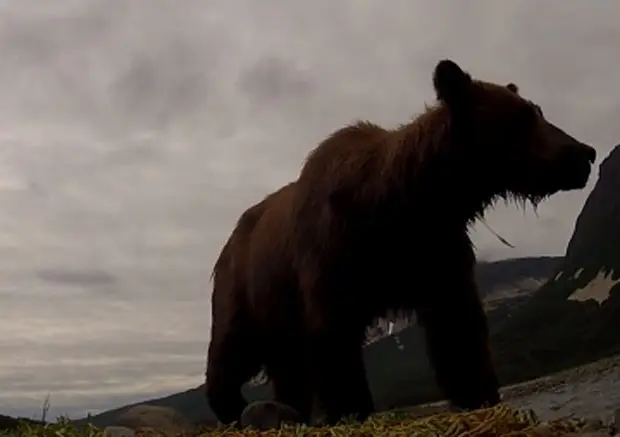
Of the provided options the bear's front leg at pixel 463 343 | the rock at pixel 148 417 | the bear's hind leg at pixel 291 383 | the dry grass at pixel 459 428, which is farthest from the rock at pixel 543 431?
the rock at pixel 148 417

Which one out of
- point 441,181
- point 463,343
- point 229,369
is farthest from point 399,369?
point 441,181

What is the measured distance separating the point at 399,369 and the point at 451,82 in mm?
5366

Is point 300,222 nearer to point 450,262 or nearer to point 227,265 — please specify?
point 450,262

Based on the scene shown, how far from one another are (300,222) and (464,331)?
3.82ft

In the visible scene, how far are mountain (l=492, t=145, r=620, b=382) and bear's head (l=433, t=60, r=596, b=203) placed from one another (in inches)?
156

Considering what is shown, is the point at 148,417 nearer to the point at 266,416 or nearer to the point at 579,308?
the point at 266,416

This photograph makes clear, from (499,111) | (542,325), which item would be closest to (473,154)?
(499,111)

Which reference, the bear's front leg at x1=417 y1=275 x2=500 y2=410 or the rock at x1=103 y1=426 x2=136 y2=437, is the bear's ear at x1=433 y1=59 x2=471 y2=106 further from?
the rock at x1=103 y1=426 x2=136 y2=437

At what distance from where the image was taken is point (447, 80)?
4.80 meters

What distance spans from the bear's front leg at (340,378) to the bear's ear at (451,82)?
1402mm

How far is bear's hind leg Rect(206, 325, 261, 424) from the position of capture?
21.3ft

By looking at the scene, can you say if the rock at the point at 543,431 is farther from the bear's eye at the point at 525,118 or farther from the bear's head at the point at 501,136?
the bear's eye at the point at 525,118

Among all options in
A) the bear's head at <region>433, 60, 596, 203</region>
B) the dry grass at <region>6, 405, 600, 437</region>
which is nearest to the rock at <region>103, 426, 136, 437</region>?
the dry grass at <region>6, 405, 600, 437</region>

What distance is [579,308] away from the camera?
9.81 metres
